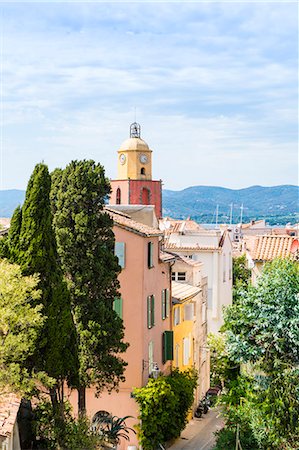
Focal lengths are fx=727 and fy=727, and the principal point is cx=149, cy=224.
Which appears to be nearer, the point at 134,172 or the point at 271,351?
the point at 271,351

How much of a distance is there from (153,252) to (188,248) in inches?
870

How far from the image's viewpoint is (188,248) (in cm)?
5359

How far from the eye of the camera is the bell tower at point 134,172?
80.2 meters

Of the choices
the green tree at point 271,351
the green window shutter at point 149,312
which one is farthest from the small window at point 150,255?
the green tree at point 271,351

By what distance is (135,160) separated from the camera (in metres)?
80.6

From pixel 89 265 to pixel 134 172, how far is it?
55054 mm

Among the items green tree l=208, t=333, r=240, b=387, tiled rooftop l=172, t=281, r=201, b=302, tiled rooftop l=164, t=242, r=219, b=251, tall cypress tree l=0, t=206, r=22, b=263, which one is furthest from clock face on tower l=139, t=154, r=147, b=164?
tall cypress tree l=0, t=206, r=22, b=263

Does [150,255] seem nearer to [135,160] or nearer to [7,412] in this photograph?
[7,412]

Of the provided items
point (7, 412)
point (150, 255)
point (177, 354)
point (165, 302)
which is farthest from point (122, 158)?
point (7, 412)

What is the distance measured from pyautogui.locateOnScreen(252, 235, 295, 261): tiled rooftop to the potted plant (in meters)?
8.16

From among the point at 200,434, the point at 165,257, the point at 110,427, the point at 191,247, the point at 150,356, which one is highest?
the point at 165,257

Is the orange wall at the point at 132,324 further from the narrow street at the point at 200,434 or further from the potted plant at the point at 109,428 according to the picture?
the narrow street at the point at 200,434

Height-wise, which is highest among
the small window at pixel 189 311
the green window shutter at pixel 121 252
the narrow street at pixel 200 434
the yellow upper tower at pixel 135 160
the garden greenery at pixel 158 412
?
the yellow upper tower at pixel 135 160

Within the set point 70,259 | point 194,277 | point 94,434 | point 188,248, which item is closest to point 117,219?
point 70,259
